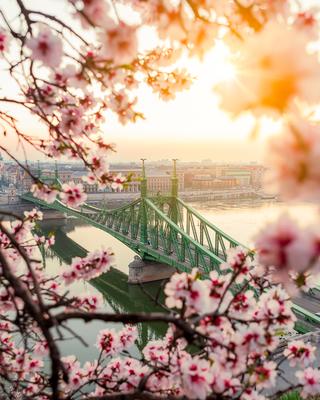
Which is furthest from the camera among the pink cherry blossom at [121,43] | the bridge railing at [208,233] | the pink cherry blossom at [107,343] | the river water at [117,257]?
the bridge railing at [208,233]

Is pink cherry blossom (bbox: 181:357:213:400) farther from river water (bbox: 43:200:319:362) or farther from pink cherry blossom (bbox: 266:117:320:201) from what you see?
pink cherry blossom (bbox: 266:117:320:201)

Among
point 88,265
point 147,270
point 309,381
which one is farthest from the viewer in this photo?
point 147,270

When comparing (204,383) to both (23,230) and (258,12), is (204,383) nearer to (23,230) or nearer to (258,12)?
(258,12)

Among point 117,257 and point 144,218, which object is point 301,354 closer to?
point 144,218

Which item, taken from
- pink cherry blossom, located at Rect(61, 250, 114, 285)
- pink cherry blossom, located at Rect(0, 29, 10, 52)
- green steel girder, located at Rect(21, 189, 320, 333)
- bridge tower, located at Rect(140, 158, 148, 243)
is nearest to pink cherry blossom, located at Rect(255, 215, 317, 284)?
pink cherry blossom, located at Rect(61, 250, 114, 285)

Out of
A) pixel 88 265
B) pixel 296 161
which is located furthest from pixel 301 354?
pixel 296 161

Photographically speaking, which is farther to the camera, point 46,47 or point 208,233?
point 208,233

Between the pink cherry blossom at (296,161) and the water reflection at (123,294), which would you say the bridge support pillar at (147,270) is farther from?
the pink cherry blossom at (296,161)

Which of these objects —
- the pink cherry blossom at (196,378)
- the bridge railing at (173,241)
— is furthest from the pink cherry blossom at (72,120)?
the bridge railing at (173,241)
